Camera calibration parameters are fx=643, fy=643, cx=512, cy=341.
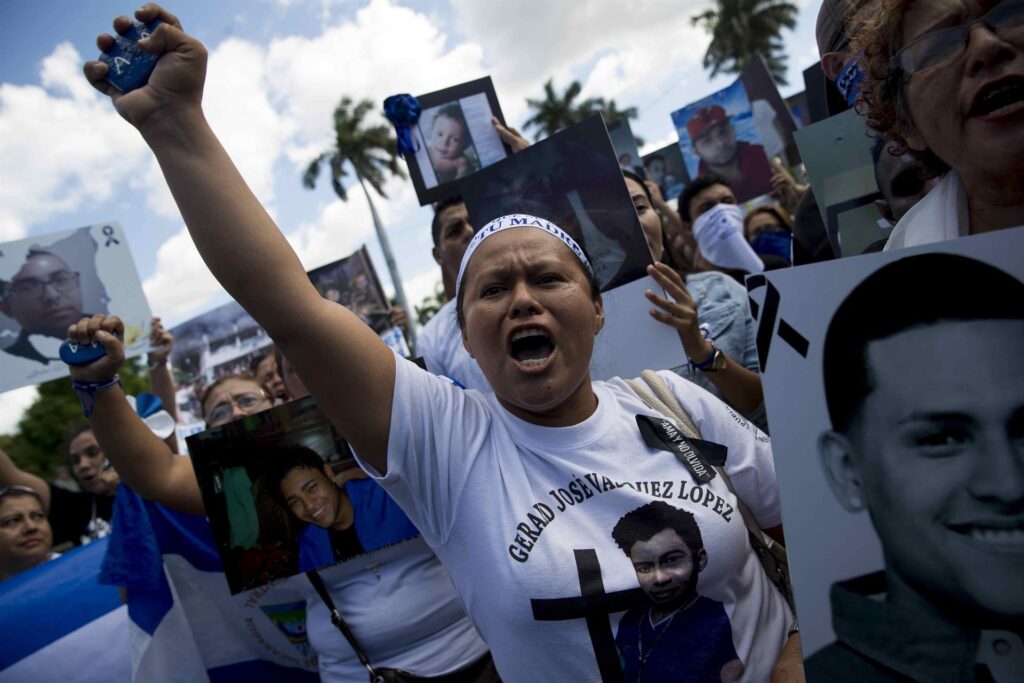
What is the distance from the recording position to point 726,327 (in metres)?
2.74

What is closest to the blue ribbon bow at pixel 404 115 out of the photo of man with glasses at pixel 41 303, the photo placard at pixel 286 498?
the photo placard at pixel 286 498

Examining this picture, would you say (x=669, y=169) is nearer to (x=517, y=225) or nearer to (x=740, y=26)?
(x=517, y=225)

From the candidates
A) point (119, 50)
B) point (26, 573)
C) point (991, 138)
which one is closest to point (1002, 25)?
point (991, 138)

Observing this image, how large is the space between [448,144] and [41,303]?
282 centimetres

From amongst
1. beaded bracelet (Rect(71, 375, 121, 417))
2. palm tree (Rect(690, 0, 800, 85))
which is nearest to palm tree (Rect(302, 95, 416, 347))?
palm tree (Rect(690, 0, 800, 85))

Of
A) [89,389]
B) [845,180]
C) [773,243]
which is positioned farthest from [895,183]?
[773,243]

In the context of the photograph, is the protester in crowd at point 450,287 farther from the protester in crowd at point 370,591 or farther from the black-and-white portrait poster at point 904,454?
the black-and-white portrait poster at point 904,454

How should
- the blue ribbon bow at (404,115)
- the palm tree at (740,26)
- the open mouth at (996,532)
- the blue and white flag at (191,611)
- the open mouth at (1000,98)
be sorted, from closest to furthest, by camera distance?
1. the open mouth at (996,532)
2. the open mouth at (1000,98)
3. the blue and white flag at (191,611)
4. the blue ribbon bow at (404,115)
5. the palm tree at (740,26)

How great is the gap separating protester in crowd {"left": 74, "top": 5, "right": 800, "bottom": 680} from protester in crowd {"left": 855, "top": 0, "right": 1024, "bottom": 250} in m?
0.76

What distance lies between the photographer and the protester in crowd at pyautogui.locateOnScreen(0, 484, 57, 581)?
11.2 ft

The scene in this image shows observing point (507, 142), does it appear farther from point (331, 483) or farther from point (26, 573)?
point (26, 573)

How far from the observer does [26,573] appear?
3.04 metres

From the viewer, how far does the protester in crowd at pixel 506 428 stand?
4.15 feet

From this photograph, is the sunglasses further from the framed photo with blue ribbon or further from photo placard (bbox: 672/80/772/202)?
photo placard (bbox: 672/80/772/202)
